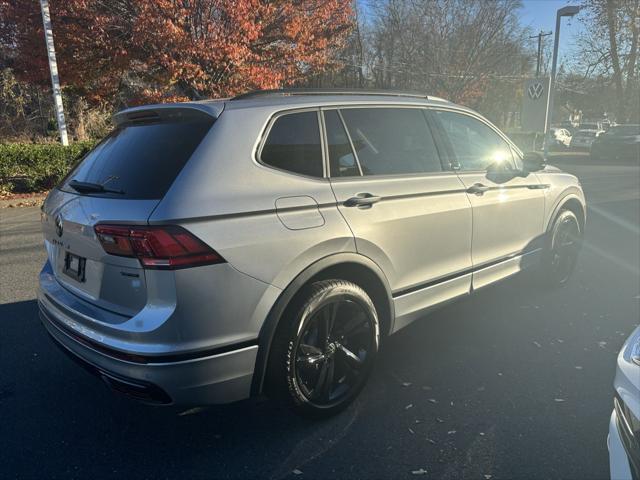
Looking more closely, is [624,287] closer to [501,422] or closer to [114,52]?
[501,422]

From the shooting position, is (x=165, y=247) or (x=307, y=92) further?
(x=307, y=92)

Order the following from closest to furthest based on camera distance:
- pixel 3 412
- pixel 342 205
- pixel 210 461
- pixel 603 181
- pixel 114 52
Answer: pixel 210 461
pixel 342 205
pixel 3 412
pixel 114 52
pixel 603 181

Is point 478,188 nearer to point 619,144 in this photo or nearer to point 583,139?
point 619,144

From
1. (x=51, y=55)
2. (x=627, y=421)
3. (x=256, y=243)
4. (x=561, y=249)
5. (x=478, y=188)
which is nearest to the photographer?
(x=627, y=421)

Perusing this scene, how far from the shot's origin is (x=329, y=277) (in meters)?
2.83

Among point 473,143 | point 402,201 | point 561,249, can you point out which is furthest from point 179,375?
point 561,249

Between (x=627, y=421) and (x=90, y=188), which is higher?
(x=90, y=188)

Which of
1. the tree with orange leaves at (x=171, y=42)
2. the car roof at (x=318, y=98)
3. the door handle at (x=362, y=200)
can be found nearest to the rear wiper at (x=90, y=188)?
the car roof at (x=318, y=98)

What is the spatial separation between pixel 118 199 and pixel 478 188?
2.52m

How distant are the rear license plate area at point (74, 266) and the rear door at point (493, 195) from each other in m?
2.56

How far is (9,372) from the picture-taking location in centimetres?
344

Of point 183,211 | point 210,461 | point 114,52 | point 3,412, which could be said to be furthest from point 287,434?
point 114,52

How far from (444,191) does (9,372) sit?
3247 millimetres

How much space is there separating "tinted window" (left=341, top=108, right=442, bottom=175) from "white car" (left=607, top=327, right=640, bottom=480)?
5.59ft
